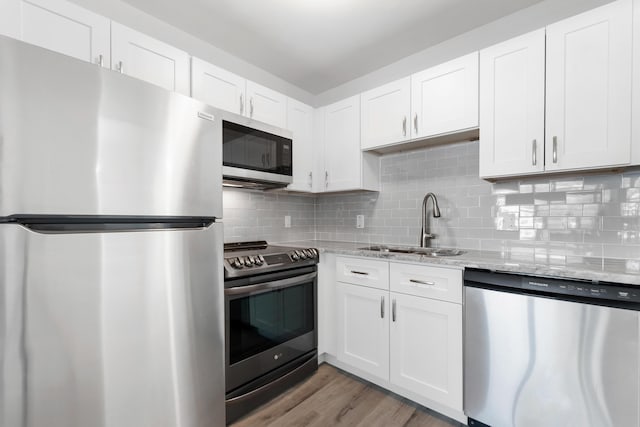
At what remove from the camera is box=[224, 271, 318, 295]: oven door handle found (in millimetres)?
1656

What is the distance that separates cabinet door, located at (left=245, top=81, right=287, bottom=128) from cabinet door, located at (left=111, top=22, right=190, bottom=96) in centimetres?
48

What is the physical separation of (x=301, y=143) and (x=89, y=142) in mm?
1774

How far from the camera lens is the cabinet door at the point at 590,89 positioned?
144 centimetres

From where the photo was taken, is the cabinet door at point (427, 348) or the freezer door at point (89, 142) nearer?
the freezer door at point (89, 142)

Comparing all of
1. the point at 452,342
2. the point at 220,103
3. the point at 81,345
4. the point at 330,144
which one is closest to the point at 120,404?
the point at 81,345

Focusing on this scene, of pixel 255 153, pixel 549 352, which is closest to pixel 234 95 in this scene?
pixel 255 153

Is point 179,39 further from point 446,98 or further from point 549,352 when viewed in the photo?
point 549,352

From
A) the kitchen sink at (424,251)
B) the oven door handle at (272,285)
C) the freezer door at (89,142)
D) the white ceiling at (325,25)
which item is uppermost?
the white ceiling at (325,25)

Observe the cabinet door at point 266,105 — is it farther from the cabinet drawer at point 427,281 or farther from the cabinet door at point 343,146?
the cabinet drawer at point 427,281

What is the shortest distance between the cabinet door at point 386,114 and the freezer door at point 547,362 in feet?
4.12

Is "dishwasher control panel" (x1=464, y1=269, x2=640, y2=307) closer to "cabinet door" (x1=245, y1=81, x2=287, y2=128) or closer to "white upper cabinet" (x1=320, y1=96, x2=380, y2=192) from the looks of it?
"white upper cabinet" (x1=320, y1=96, x2=380, y2=192)

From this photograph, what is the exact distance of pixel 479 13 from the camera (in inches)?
79.2

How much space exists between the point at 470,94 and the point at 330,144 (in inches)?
46.8

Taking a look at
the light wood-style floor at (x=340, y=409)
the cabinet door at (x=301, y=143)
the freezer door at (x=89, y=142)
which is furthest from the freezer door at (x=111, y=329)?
the cabinet door at (x=301, y=143)
